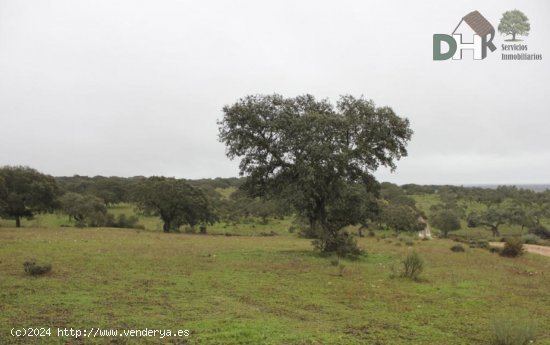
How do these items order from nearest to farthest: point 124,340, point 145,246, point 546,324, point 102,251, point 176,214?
point 124,340 → point 546,324 → point 102,251 → point 145,246 → point 176,214

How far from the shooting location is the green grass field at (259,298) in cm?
1007

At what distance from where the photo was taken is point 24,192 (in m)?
45.3

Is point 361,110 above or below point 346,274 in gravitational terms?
above

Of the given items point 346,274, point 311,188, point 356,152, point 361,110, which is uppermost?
point 361,110

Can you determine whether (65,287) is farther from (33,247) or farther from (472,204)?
(472,204)

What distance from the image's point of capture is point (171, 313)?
11.3 m

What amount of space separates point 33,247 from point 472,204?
88356 millimetres

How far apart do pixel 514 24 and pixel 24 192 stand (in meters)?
49.0

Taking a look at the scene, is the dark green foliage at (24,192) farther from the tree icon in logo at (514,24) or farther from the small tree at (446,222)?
the small tree at (446,222)

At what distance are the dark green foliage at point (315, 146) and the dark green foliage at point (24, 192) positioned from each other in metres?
30.2

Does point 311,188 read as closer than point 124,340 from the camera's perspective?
No

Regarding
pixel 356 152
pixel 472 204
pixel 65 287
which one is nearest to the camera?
pixel 65 287

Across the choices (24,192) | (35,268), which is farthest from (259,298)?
(24,192)

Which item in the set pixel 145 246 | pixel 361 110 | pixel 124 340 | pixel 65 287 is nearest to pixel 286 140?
pixel 361 110
